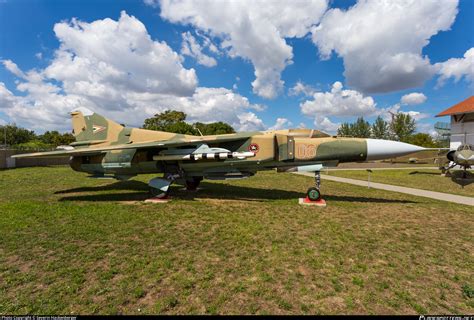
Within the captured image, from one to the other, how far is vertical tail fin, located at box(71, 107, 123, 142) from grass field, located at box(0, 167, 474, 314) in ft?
13.3

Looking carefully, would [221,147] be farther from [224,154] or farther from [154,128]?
[154,128]

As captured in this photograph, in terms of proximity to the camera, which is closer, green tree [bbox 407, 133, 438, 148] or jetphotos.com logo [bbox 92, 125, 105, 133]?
jetphotos.com logo [bbox 92, 125, 105, 133]

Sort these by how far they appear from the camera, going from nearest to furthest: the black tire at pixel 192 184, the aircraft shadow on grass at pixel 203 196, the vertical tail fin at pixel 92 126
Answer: the aircraft shadow on grass at pixel 203 196
the vertical tail fin at pixel 92 126
the black tire at pixel 192 184

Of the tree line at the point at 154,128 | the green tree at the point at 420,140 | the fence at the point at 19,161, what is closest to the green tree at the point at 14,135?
the tree line at the point at 154,128

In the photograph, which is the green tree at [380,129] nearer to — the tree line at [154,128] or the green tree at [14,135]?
the tree line at [154,128]

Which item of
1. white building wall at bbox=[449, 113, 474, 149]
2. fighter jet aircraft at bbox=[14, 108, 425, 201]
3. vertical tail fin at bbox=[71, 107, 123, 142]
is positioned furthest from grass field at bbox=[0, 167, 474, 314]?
white building wall at bbox=[449, 113, 474, 149]

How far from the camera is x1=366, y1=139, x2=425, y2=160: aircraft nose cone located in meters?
8.12

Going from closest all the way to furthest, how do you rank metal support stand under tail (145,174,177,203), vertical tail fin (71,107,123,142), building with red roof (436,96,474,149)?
metal support stand under tail (145,174,177,203) → vertical tail fin (71,107,123,142) → building with red roof (436,96,474,149)

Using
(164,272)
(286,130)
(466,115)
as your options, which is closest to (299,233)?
(164,272)

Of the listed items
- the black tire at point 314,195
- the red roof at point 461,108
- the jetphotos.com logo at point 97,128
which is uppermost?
the red roof at point 461,108

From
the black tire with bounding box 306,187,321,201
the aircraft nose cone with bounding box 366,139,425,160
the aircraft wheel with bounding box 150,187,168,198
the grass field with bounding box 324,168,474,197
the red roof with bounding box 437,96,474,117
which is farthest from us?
the red roof with bounding box 437,96,474,117

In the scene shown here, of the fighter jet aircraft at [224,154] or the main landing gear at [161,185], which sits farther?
the main landing gear at [161,185]

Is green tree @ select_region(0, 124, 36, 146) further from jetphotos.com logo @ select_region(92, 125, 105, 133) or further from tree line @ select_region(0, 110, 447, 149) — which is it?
jetphotos.com logo @ select_region(92, 125, 105, 133)

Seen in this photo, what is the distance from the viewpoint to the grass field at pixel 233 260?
10.5 feet
